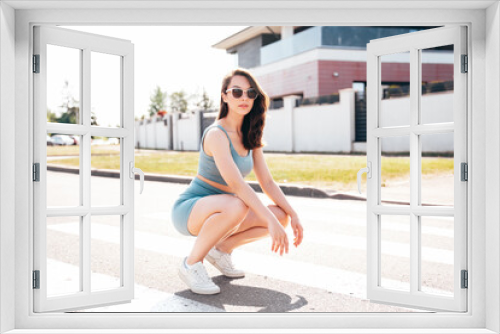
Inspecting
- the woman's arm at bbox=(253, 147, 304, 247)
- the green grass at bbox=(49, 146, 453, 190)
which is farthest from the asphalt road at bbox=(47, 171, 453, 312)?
the green grass at bbox=(49, 146, 453, 190)

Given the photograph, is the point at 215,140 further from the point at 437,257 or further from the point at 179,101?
the point at 179,101

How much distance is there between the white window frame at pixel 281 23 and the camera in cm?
277

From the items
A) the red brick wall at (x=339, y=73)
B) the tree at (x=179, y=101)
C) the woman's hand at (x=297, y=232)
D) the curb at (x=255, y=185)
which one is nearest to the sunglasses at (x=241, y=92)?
the woman's hand at (x=297, y=232)

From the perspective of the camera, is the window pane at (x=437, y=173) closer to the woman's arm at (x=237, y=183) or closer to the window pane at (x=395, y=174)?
the window pane at (x=395, y=174)

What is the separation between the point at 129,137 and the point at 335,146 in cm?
1424

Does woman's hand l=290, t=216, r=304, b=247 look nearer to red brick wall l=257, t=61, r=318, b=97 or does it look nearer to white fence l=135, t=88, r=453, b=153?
white fence l=135, t=88, r=453, b=153

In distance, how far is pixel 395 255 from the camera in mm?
4699

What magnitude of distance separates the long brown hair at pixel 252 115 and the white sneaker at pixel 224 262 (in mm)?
852

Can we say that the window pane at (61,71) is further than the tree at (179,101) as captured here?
No

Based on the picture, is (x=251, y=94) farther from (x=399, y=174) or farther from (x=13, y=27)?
(x=399, y=174)

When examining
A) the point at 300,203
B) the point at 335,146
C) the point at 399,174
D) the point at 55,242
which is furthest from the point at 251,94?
the point at 335,146

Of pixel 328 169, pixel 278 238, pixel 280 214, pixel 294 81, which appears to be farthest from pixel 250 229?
pixel 294 81

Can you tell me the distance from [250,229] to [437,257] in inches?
73.6

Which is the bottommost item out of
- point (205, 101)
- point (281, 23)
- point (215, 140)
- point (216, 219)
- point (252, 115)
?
point (216, 219)
